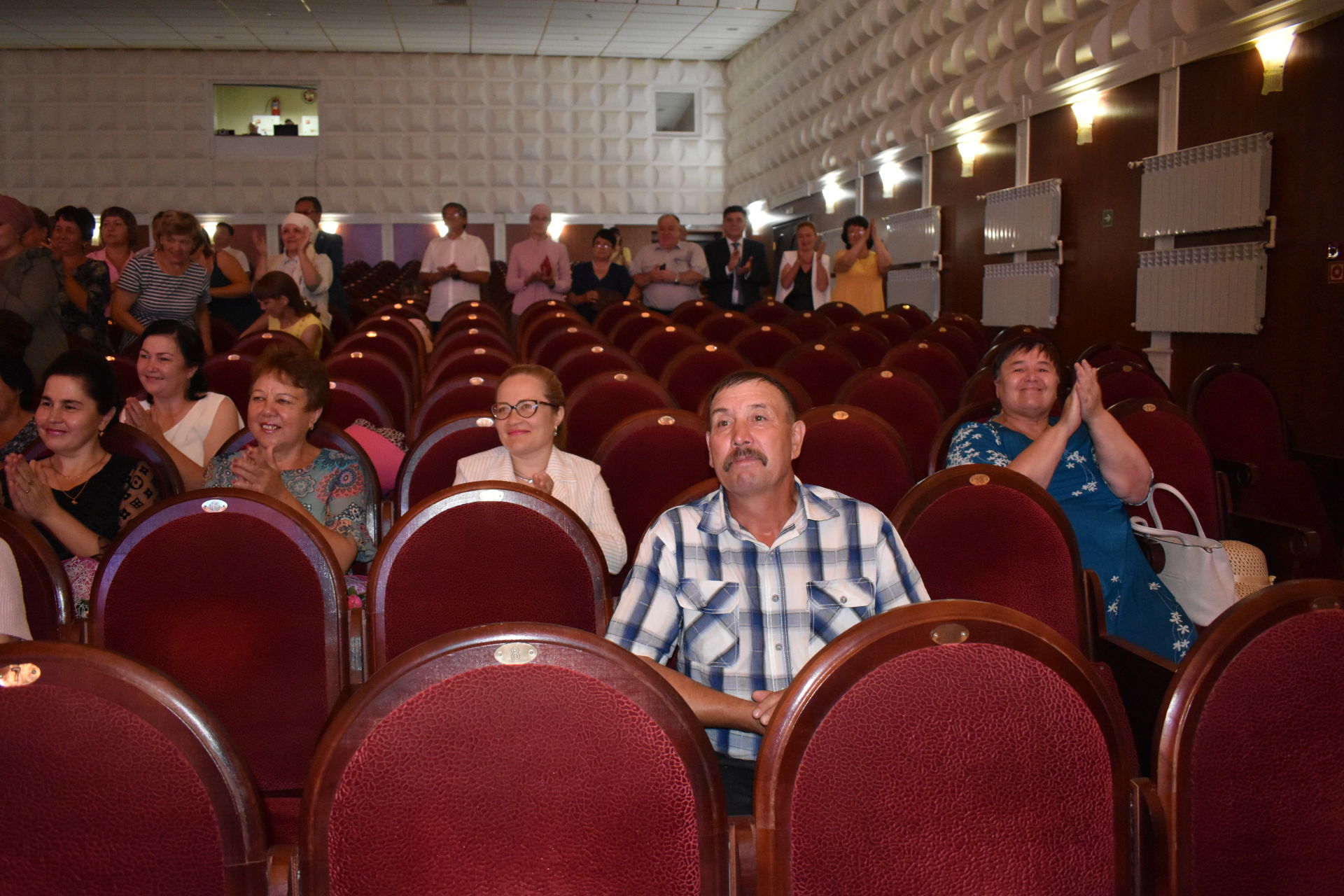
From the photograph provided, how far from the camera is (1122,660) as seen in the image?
236cm

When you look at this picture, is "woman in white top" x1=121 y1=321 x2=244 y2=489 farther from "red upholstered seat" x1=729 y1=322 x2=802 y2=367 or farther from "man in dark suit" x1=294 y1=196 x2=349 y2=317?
"man in dark suit" x1=294 y1=196 x2=349 y2=317

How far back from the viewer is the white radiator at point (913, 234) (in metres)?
11.2

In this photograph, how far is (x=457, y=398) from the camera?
166 inches

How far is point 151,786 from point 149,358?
2.87 meters

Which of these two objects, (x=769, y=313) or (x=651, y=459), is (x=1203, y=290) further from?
(x=651, y=459)

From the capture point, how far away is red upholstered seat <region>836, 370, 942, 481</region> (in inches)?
173

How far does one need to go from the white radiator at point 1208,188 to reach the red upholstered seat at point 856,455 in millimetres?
4191

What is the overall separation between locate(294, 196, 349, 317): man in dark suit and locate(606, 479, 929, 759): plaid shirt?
21.8 feet

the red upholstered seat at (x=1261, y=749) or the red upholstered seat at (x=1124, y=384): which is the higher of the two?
the red upholstered seat at (x=1124, y=384)

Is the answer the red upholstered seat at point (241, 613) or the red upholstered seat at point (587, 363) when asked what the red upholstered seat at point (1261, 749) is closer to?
the red upholstered seat at point (241, 613)

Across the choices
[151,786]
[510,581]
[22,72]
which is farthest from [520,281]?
[22,72]

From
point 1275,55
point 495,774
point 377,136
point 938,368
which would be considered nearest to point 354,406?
point 938,368

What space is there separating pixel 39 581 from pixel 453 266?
289 inches

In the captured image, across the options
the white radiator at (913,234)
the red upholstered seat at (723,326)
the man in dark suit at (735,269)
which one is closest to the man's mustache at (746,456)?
the red upholstered seat at (723,326)
